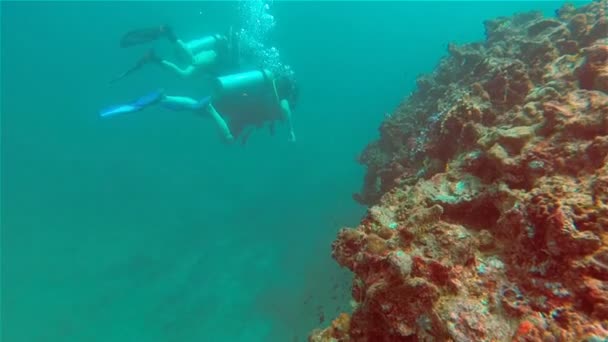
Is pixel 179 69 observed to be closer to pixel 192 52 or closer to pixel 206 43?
pixel 192 52

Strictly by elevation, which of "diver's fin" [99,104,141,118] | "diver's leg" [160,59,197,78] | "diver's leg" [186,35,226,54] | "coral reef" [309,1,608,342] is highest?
"diver's leg" [186,35,226,54]

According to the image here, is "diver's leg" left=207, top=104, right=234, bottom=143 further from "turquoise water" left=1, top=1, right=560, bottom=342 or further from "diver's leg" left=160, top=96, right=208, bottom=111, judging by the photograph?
"turquoise water" left=1, top=1, right=560, bottom=342

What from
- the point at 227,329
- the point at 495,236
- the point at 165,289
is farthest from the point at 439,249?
the point at 165,289

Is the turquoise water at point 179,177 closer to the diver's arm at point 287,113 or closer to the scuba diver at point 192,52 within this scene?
the diver's arm at point 287,113

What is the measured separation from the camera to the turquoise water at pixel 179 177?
1753cm

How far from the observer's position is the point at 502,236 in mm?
2744

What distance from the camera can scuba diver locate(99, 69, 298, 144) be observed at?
11.4 meters

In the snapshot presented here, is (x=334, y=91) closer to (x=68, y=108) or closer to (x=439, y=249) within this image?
(x=68, y=108)

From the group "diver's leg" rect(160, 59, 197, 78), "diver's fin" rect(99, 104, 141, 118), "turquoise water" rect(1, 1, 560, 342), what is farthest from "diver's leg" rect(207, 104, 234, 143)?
"turquoise water" rect(1, 1, 560, 342)

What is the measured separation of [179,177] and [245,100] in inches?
1603

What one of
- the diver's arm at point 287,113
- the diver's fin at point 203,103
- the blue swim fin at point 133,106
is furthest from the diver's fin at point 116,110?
the diver's arm at point 287,113

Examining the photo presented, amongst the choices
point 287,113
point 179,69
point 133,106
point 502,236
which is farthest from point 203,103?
point 502,236

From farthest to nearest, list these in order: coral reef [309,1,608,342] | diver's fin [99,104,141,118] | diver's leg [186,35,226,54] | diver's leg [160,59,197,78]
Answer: diver's leg [186,35,226,54]
diver's leg [160,59,197,78]
diver's fin [99,104,141,118]
coral reef [309,1,608,342]

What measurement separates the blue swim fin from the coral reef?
8.82 metres
